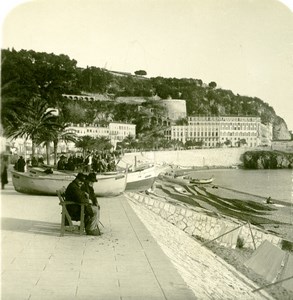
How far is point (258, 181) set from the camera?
31.7 metres

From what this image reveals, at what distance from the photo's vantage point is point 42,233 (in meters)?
5.21

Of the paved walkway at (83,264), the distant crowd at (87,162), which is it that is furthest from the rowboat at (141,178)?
the paved walkway at (83,264)

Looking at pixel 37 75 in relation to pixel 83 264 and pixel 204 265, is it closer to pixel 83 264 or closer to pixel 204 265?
pixel 83 264

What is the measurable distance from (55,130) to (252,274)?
3.65 meters

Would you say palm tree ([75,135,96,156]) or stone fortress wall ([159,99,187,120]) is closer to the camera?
palm tree ([75,135,96,156])

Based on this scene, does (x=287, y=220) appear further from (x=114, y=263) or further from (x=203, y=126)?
(x=114, y=263)

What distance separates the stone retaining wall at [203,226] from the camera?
9.75 meters

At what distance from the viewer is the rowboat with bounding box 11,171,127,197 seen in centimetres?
788

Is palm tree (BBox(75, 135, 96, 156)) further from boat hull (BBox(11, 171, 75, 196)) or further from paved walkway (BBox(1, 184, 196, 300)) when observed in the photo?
paved walkway (BBox(1, 184, 196, 300))

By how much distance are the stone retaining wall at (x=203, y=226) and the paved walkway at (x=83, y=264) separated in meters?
3.92

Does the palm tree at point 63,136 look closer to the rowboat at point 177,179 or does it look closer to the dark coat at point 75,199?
the dark coat at point 75,199

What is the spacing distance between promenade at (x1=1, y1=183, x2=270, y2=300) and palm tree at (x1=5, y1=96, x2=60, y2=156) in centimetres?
109

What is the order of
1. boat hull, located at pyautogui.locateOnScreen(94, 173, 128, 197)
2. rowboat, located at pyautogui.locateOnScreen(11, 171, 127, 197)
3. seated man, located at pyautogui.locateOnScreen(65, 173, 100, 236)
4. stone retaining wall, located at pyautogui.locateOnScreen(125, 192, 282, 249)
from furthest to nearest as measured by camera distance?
stone retaining wall, located at pyautogui.locateOnScreen(125, 192, 282, 249) < boat hull, located at pyautogui.locateOnScreen(94, 173, 128, 197) < rowboat, located at pyautogui.locateOnScreen(11, 171, 127, 197) < seated man, located at pyautogui.locateOnScreen(65, 173, 100, 236)

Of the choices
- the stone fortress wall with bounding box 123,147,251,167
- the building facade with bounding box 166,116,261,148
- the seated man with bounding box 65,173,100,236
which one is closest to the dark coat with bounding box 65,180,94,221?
the seated man with bounding box 65,173,100,236
